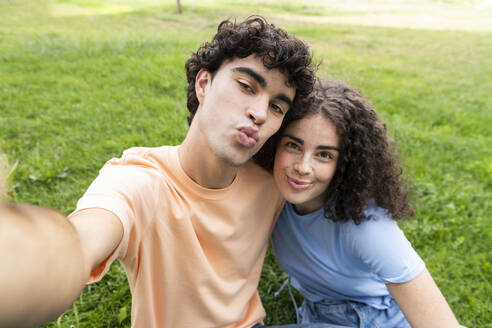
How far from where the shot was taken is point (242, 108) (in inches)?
64.7

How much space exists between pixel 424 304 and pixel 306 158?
2.91 feet

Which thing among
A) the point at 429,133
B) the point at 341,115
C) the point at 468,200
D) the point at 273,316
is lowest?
the point at 273,316

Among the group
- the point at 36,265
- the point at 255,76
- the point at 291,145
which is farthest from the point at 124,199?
the point at 291,145

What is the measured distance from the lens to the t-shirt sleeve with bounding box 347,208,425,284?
67.3 inches

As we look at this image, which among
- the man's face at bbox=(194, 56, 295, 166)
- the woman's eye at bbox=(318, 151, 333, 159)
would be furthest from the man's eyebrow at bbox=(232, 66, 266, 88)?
the woman's eye at bbox=(318, 151, 333, 159)

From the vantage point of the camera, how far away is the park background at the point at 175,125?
283 centimetres

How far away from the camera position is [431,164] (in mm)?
4184

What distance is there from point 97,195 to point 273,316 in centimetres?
178

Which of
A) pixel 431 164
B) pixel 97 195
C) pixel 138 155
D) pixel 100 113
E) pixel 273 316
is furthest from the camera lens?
pixel 100 113

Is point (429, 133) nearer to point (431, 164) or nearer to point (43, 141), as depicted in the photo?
point (431, 164)

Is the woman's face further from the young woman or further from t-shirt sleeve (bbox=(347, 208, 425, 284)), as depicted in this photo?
t-shirt sleeve (bbox=(347, 208, 425, 284))

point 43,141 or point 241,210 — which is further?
point 43,141

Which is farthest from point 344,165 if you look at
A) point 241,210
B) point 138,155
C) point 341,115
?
point 138,155

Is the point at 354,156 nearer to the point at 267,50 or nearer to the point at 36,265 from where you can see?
the point at 267,50
